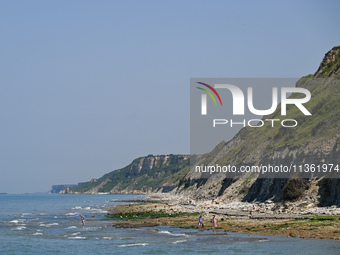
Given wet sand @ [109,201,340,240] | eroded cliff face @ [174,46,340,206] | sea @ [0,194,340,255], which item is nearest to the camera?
sea @ [0,194,340,255]

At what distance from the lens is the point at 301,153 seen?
76.2 meters

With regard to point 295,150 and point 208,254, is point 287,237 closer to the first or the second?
point 208,254

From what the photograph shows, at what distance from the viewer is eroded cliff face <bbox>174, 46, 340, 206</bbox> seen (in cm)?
6256

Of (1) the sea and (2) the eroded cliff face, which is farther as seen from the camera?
(2) the eroded cliff face

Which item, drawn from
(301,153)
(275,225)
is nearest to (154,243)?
(275,225)

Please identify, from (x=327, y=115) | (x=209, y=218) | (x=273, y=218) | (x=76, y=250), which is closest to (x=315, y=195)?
(x=273, y=218)

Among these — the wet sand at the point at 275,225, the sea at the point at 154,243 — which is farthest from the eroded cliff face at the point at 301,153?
the sea at the point at 154,243

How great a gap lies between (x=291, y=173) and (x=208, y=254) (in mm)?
42243

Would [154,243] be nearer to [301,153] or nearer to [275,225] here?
[275,225]

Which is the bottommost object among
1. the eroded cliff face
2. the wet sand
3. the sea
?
the sea

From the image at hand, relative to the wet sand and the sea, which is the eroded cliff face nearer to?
the wet sand

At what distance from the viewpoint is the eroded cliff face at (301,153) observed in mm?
62562

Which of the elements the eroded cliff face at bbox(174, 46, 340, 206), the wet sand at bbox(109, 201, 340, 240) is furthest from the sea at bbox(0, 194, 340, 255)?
the eroded cliff face at bbox(174, 46, 340, 206)

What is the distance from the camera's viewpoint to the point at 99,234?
52031 mm
